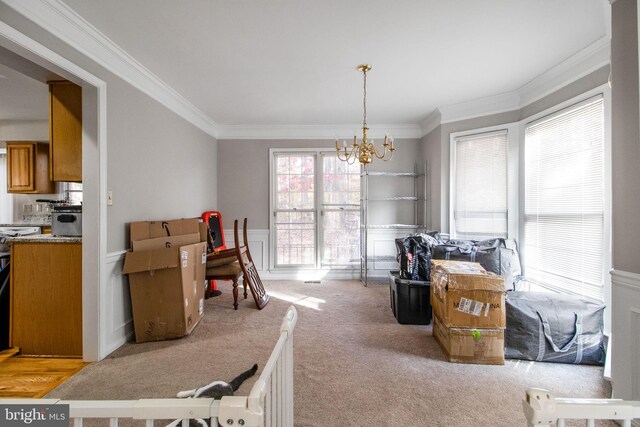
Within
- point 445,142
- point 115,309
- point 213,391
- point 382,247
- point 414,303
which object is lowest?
point 213,391

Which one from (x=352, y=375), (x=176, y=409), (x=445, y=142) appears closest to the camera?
(x=176, y=409)

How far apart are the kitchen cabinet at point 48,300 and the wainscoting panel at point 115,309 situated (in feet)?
0.70

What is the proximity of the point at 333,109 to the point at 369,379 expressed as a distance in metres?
3.37

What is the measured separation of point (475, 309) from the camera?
7.44 feet

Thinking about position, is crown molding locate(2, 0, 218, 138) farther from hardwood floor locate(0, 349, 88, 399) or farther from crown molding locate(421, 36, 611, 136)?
crown molding locate(421, 36, 611, 136)

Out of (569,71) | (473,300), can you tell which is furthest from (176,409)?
(569,71)

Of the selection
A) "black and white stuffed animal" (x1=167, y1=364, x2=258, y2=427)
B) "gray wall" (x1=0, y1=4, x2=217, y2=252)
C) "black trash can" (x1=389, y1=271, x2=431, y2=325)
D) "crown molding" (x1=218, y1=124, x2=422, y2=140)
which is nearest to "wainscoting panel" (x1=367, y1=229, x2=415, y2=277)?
"crown molding" (x1=218, y1=124, x2=422, y2=140)

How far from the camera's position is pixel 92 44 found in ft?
7.49

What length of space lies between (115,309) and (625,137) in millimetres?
3895

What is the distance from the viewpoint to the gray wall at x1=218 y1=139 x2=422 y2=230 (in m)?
5.01

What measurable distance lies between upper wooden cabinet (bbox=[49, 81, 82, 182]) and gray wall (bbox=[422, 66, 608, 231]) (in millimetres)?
4187

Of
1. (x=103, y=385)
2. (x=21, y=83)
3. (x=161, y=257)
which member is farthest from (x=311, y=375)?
(x=21, y=83)

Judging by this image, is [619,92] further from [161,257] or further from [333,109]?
[161,257]

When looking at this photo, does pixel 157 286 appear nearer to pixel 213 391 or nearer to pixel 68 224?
pixel 68 224
